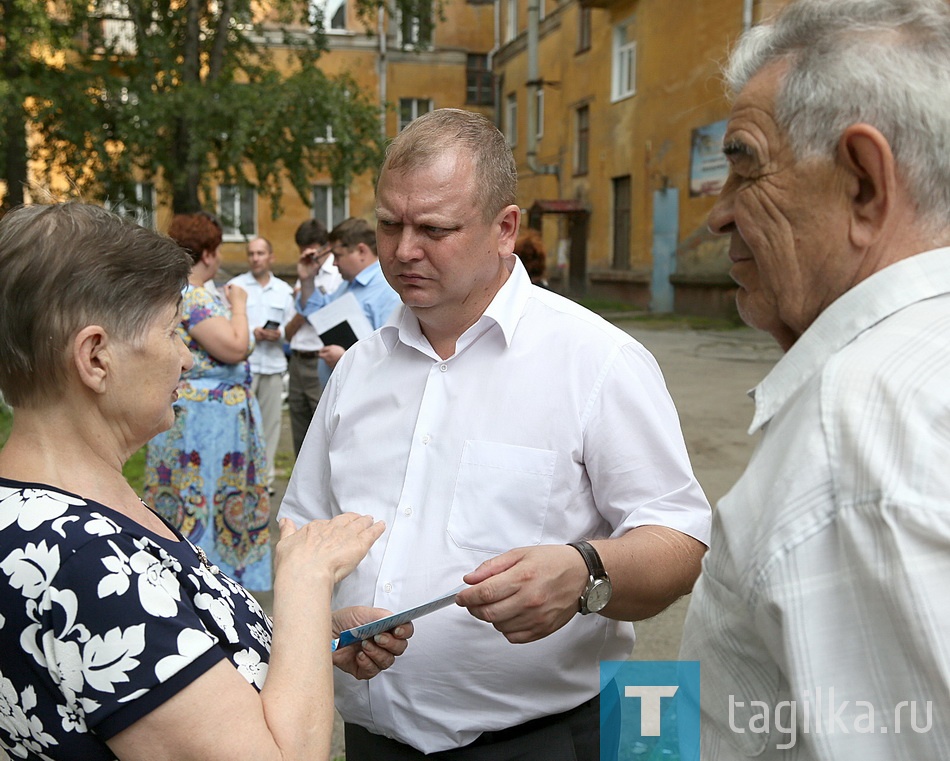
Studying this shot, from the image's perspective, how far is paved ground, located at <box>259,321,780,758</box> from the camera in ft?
14.5

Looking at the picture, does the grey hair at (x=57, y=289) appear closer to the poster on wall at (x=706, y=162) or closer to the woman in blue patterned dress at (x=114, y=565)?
the woman in blue patterned dress at (x=114, y=565)

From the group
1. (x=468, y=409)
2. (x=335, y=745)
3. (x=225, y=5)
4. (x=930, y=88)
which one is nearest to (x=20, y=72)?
(x=225, y=5)

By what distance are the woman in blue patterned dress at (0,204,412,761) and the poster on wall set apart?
18.0 metres

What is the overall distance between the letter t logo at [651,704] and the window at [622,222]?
21.7 m

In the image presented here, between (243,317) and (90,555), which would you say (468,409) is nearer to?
(90,555)

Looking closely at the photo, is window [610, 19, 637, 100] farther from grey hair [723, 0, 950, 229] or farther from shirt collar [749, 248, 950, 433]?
shirt collar [749, 248, 950, 433]

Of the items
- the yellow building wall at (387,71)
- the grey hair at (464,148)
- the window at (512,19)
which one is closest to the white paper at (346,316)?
the grey hair at (464,148)

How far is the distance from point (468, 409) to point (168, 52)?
13320 millimetres

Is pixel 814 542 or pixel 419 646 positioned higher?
pixel 814 542

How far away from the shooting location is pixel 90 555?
135 cm

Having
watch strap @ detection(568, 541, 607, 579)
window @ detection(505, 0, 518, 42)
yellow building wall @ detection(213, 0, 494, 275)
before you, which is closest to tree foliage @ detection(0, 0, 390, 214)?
yellow building wall @ detection(213, 0, 494, 275)

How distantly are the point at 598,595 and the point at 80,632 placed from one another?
0.93 meters

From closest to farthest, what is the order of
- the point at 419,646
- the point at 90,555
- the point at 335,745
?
the point at 90,555 → the point at 419,646 → the point at 335,745

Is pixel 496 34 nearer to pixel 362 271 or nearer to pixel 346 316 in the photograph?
pixel 362 271
